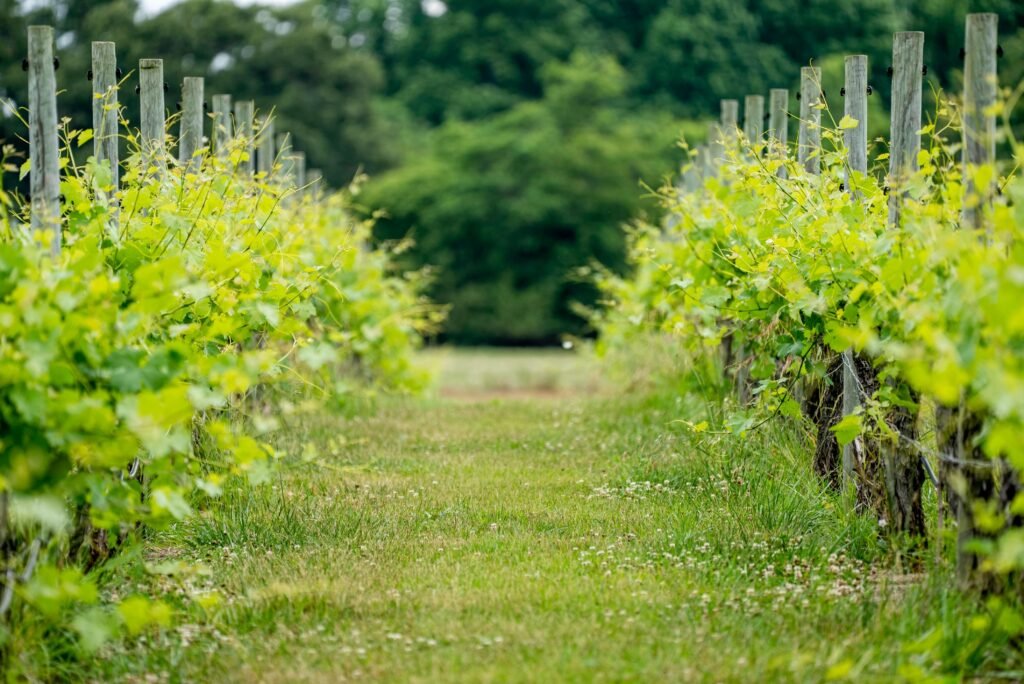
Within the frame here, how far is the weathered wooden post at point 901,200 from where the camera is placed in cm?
511

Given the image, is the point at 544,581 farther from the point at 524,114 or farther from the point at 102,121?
the point at 524,114

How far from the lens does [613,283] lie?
496 inches

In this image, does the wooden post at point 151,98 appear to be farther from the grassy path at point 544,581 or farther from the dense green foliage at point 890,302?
the dense green foliage at point 890,302

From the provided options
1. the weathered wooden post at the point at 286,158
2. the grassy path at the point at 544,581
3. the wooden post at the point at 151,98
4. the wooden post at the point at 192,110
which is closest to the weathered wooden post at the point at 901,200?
the grassy path at the point at 544,581

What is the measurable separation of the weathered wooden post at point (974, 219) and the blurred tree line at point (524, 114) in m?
24.1

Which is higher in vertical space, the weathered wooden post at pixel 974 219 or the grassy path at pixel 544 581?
the weathered wooden post at pixel 974 219

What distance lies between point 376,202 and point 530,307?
5.17 metres

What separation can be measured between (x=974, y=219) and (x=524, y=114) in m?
28.2

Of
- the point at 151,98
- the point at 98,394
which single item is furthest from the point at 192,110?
the point at 98,394

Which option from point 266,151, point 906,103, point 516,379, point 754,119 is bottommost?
point 516,379

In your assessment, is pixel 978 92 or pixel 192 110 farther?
pixel 192 110

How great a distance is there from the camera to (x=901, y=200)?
5.38m

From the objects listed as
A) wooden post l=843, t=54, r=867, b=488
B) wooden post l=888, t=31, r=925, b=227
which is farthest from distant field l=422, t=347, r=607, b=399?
wooden post l=888, t=31, r=925, b=227

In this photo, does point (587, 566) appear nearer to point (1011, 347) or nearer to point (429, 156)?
point (1011, 347)
